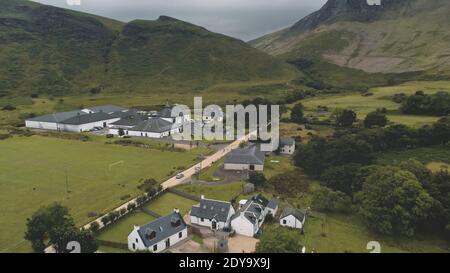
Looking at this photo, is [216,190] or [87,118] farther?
[87,118]

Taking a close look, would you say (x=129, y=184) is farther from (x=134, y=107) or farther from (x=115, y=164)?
(x=134, y=107)

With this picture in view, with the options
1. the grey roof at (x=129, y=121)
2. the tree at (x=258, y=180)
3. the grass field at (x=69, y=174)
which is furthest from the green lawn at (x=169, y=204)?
the grey roof at (x=129, y=121)

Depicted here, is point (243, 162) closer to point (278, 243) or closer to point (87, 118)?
point (278, 243)

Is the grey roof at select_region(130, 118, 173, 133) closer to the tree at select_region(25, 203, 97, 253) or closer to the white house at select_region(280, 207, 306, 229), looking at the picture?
the white house at select_region(280, 207, 306, 229)

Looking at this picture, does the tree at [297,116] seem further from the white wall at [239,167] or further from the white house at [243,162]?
the white wall at [239,167]

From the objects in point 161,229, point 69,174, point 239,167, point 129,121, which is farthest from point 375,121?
point 69,174

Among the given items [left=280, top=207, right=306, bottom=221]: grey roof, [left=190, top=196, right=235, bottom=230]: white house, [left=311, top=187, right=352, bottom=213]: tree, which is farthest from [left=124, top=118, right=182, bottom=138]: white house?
A: [left=280, top=207, right=306, bottom=221]: grey roof
